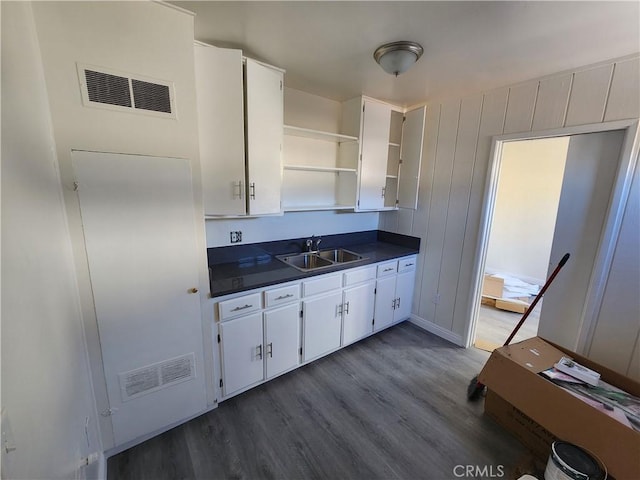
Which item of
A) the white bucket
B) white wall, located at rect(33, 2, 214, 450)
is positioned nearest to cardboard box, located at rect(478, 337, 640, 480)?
the white bucket

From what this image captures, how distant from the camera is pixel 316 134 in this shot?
2.48 meters

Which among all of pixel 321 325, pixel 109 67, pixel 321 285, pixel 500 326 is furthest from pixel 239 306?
pixel 500 326

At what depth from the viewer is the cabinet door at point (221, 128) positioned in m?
1.70

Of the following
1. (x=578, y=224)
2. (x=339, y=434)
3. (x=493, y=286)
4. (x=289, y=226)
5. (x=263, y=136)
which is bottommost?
(x=339, y=434)

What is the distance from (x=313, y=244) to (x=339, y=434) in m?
1.64

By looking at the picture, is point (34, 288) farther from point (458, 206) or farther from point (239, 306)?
point (458, 206)

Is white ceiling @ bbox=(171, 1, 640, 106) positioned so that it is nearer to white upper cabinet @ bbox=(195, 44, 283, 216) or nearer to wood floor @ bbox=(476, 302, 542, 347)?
Result: white upper cabinet @ bbox=(195, 44, 283, 216)

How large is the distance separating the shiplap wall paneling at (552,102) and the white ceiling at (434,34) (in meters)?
0.10

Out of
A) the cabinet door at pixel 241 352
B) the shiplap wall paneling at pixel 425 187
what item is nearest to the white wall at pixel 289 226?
the shiplap wall paneling at pixel 425 187

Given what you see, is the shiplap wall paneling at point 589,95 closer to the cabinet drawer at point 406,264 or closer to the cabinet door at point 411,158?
the cabinet door at point 411,158

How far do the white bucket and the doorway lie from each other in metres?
2.43

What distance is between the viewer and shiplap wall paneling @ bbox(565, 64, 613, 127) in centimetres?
176

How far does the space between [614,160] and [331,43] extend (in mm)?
2055

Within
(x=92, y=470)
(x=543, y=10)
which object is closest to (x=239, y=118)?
(x=543, y=10)
